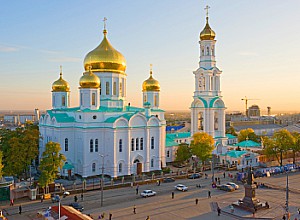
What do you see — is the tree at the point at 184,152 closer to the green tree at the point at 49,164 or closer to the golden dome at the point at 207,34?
the green tree at the point at 49,164

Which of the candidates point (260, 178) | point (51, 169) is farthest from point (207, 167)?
point (51, 169)

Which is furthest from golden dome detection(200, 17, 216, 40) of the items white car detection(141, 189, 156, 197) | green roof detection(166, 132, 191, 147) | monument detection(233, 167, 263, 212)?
monument detection(233, 167, 263, 212)

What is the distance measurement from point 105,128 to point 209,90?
18845mm

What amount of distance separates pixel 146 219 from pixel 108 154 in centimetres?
1535

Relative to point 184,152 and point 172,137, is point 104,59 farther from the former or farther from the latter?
point 172,137

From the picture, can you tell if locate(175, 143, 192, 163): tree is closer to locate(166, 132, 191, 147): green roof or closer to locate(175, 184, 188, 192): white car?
locate(166, 132, 191, 147): green roof

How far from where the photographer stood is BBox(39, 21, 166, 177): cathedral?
38.8 m

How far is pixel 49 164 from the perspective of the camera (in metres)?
31.5

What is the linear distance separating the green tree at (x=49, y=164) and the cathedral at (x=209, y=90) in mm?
25195

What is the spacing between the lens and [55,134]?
40.4m

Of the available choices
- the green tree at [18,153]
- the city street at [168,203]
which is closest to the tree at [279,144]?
the city street at [168,203]

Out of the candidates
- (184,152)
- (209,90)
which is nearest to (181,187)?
(184,152)

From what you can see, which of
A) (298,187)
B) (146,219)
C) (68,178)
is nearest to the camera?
(146,219)

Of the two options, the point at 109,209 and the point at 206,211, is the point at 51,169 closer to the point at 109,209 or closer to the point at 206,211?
the point at 109,209
